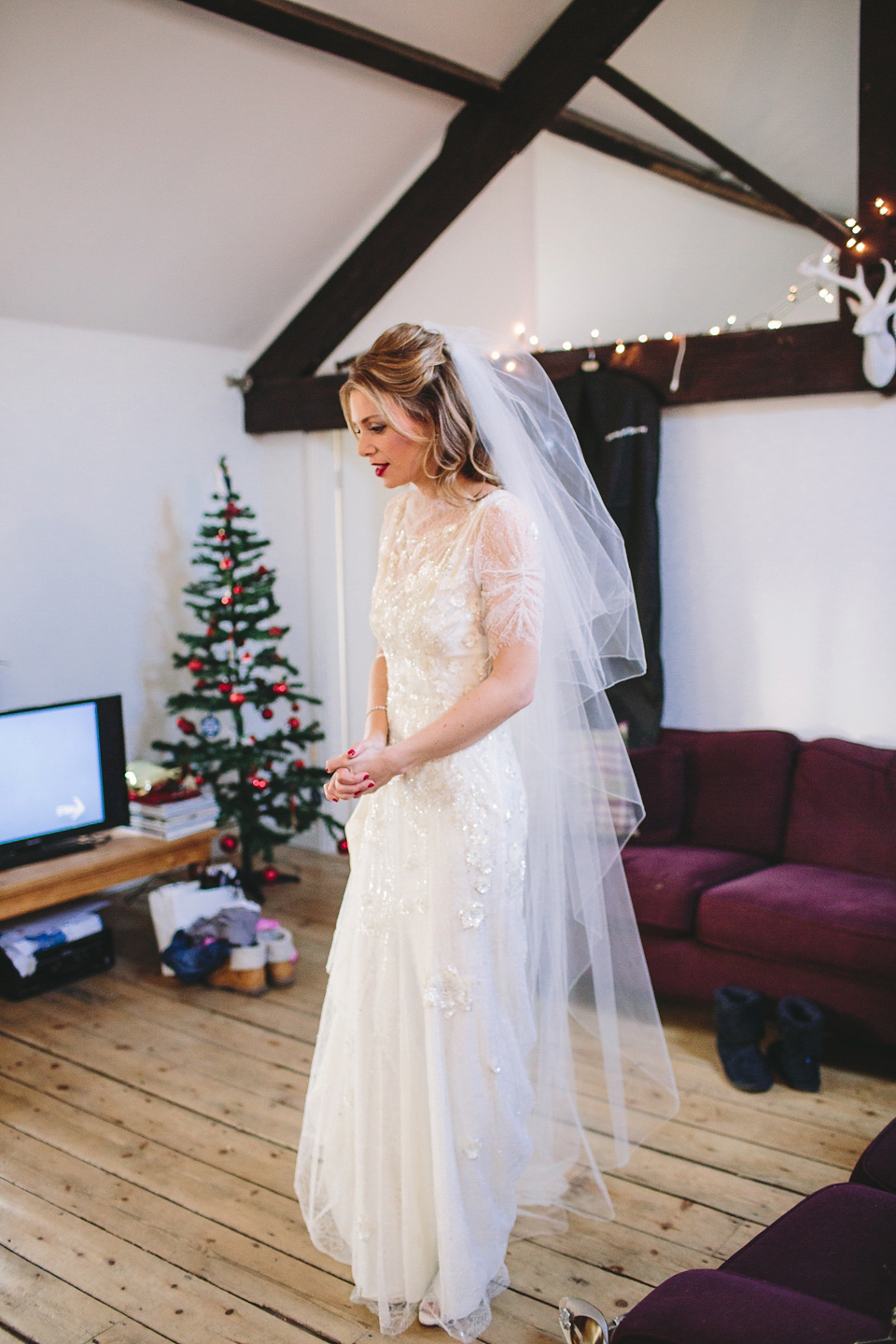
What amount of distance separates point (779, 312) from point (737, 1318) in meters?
3.34

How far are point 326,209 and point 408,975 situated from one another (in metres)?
3.56

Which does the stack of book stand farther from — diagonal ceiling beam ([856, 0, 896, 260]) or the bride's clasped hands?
diagonal ceiling beam ([856, 0, 896, 260])

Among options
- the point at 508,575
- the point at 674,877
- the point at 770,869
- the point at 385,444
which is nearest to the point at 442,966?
the point at 508,575

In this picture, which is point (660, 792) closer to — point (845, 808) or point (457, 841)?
point (845, 808)

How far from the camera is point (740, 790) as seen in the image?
3645 mm

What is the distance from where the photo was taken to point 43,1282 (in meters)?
2.18

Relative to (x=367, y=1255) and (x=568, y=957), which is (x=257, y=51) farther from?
(x=367, y=1255)

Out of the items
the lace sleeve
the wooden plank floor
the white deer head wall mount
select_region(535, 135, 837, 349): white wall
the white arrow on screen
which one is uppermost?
select_region(535, 135, 837, 349): white wall

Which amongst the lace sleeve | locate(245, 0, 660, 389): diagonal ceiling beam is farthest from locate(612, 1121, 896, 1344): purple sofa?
locate(245, 0, 660, 389): diagonal ceiling beam

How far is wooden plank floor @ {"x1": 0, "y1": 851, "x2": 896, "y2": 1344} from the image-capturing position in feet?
6.90

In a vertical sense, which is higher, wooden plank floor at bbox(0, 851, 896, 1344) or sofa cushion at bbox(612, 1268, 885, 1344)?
sofa cushion at bbox(612, 1268, 885, 1344)

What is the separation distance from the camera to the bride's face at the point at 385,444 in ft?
6.57

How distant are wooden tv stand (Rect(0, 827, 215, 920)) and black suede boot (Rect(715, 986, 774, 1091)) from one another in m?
1.99

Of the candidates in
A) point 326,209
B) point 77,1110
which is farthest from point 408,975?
point 326,209
